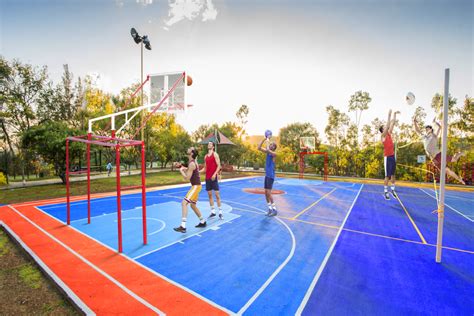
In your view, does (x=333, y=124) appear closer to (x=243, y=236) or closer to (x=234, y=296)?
(x=243, y=236)

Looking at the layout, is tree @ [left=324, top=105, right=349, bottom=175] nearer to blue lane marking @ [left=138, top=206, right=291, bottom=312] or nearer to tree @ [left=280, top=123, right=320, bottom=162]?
tree @ [left=280, top=123, right=320, bottom=162]

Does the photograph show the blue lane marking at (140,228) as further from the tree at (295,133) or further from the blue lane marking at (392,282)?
the tree at (295,133)

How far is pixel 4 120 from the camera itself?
1839 centimetres

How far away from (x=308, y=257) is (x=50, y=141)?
55.6ft

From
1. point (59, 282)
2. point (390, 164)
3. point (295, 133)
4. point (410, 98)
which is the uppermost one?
point (295, 133)

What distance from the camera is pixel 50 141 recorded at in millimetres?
14344

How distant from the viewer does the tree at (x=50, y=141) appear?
14.4 meters

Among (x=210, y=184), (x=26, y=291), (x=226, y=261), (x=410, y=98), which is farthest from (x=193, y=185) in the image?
(x=410, y=98)

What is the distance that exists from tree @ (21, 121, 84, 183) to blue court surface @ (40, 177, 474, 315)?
748 cm

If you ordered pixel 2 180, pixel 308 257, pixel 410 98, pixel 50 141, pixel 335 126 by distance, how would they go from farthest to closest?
pixel 335 126 < pixel 2 180 < pixel 50 141 < pixel 410 98 < pixel 308 257

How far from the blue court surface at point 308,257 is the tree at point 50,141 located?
24.5ft

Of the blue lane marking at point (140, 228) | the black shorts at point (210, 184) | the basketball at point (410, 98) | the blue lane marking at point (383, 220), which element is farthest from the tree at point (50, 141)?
the basketball at point (410, 98)

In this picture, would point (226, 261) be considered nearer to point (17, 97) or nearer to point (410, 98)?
point (410, 98)

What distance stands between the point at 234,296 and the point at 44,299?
292 centimetres
